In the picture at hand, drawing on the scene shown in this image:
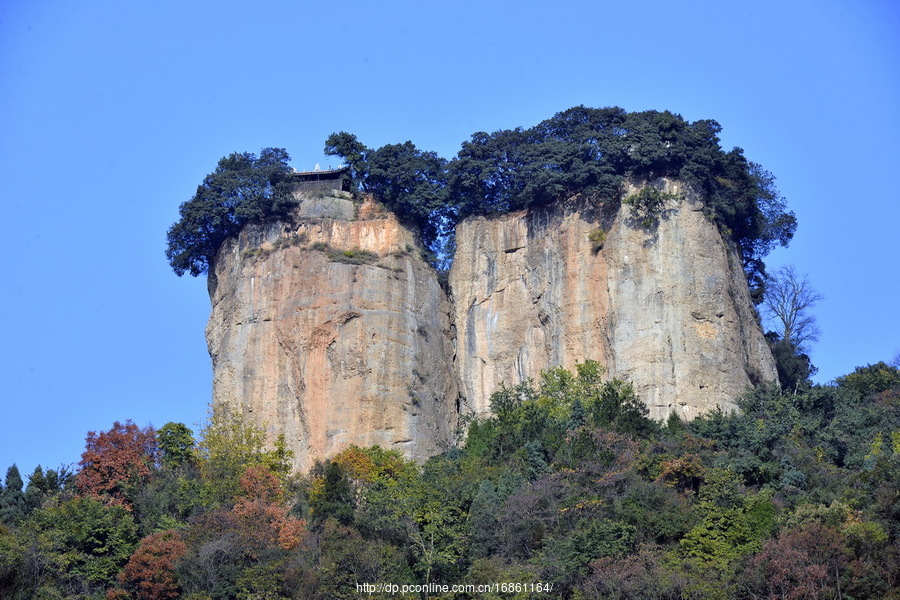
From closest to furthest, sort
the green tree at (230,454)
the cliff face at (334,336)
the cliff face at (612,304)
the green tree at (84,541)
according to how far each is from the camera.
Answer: the green tree at (84,541) → the green tree at (230,454) → the cliff face at (612,304) → the cliff face at (334,336)

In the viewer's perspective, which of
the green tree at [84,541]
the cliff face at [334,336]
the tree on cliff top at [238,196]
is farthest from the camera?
the tree on cliff top at [238,196]

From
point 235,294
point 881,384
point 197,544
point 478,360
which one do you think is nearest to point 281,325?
point 235,294

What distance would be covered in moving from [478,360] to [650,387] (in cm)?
745

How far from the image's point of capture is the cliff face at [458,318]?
56.7 metres

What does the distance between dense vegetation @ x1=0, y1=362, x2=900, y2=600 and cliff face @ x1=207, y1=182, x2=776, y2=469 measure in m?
1.66

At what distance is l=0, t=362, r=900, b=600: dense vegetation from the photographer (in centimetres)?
A: 4359

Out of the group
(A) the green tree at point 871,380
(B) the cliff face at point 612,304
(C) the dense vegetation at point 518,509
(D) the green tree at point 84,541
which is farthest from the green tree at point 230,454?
(A) the green tree at point 871,380

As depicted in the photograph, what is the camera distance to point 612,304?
2280 inches

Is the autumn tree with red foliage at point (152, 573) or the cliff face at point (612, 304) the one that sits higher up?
the cliff face at point (612, 304)

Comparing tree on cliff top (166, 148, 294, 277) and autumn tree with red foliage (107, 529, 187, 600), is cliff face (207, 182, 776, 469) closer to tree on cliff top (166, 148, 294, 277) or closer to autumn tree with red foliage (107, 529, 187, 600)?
tree on cliff top (166, 148, 294, 277)

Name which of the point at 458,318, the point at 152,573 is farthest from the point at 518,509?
the point at 458,318

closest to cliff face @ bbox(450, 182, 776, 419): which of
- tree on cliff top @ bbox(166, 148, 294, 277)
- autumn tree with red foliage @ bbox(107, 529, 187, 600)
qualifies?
tree on cliff top @ bbox(166, 148, 294, 277)

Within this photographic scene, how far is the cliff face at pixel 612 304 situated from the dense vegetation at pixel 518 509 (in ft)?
4.88

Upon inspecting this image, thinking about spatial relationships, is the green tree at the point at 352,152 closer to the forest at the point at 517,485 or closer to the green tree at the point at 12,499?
the forest at the point at 517,485
